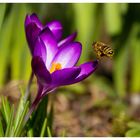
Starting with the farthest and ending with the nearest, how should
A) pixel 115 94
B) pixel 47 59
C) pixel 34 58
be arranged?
pixel 115 94, pixel 47 59, pixel 34 58

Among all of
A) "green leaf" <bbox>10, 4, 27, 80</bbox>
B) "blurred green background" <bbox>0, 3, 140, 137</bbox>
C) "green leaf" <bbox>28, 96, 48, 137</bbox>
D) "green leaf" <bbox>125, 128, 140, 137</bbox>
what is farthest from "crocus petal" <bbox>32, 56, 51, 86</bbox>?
"blurred green background" <bbox>0, 3, 140, 137</bbox>

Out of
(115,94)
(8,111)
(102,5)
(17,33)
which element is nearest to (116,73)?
(115,94)

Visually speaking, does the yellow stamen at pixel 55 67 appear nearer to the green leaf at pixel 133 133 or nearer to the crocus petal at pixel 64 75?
the crocus petal at pixel 64 75

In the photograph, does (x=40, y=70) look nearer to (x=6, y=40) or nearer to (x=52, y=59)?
(x=52, y=59)

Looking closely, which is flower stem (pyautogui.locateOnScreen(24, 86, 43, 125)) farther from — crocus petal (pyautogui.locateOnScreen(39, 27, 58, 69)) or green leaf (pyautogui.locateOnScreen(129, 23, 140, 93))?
green leaf (pyautogui.locateOnScreen(129, 23, 140, 93))

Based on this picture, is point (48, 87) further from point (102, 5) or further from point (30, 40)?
point (102, 5)

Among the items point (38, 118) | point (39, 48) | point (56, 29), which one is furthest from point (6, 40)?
point (39, 48)

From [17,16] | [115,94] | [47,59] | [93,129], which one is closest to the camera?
[47,59]
